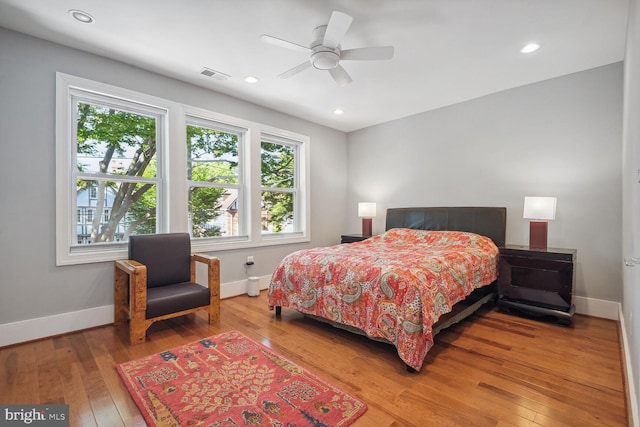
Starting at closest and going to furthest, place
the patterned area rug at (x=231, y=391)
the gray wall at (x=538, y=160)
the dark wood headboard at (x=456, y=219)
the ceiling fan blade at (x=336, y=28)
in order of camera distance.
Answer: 1. the patterned area rug at (x=231, y=391)
2. the ceiling fan blade at (x=336, y=28)
3. the gray wall at (x=538, y=160)
4. the dark wood headboard at (x=456, y=219)

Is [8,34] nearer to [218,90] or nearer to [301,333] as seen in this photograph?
[218,90]

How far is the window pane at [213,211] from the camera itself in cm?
377

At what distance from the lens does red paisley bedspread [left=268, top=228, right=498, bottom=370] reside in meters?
2.08

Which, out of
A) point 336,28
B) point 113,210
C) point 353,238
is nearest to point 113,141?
point 113,210

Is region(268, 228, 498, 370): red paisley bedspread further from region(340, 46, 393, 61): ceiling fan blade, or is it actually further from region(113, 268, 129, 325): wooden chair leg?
region(340, 46, 393, 61): ceiling fan blade

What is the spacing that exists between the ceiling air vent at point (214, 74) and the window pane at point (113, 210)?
1393 mm

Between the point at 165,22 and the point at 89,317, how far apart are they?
2747 millimetres

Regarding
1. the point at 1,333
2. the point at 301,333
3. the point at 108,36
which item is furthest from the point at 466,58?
the point at 1,333

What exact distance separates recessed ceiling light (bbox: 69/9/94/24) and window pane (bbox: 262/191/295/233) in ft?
8.65

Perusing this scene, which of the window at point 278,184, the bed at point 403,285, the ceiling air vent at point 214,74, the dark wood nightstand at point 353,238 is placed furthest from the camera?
the dark wood nightstand at point 353,238

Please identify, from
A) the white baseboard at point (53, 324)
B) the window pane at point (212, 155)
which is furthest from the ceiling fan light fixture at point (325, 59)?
the white baseboard at point (53, 324)

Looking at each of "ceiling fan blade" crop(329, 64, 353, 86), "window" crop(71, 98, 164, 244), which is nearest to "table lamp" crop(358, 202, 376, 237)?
"ceiling fan blade" crop(329, 64, 353, 86)

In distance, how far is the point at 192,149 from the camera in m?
3.74

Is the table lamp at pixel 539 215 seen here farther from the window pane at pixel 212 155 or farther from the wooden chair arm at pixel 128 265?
the wooden chair arm at pixel 128 265
